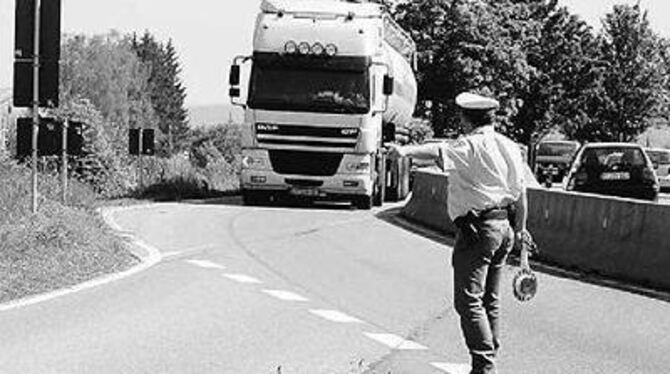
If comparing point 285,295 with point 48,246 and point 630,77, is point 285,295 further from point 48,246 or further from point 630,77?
point 630,77

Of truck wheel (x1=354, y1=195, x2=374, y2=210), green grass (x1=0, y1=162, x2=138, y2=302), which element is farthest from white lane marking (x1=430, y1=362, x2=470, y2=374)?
truck wheel (x1=354, y1=195, x2=374, y2=210)

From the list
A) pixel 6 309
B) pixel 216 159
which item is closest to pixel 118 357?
pixel 6 309

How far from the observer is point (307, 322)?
10.8 m

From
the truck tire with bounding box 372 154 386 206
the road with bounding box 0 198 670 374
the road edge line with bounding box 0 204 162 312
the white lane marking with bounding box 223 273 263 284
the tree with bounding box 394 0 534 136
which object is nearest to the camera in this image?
the road with bounding box 0 198 670 374

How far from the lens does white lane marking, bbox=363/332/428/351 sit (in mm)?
9758

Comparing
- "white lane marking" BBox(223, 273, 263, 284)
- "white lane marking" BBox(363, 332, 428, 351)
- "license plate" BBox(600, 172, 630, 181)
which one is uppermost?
"license plate" BBox(600, 172, 630, 181)

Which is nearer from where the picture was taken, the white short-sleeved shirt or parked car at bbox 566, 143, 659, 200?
the white short-sleeved shirt

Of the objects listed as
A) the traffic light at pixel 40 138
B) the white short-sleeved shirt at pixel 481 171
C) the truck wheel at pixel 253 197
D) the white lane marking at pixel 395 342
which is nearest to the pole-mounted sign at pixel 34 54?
the traffic light at pixel 40 138

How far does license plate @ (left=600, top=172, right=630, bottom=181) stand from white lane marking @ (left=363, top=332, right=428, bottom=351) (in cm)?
1638

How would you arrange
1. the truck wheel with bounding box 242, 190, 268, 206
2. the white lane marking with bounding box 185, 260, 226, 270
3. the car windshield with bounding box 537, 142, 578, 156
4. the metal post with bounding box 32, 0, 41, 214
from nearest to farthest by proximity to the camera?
the white lane marking with bounding box 185, 260, 226, 270, the metal post with bounding box 32, 0, 41, 214, the truck wheel with bounding box 242, 190, 268, 206, the car windshield with bounding box 537, 142, 578, 156

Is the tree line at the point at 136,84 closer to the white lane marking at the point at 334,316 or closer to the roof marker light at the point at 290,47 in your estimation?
the roof marker light at the point at 290,47

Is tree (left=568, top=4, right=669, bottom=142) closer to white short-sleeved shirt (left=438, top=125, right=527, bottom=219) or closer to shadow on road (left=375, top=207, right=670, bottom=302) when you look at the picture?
shadow on road (left=375, top=207, right=670, bottom=302)

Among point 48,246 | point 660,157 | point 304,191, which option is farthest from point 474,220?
point 660,157

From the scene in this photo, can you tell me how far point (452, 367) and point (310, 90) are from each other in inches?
715
